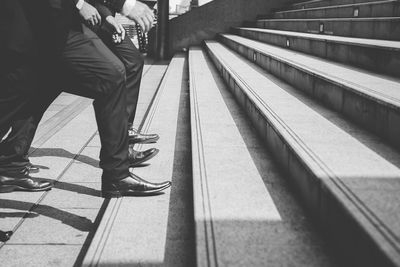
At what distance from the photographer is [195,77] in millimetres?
5641

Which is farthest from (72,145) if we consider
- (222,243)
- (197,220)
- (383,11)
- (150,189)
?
(383,11)

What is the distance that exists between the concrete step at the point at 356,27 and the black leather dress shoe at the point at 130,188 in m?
2.77

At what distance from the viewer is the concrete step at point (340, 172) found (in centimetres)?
140

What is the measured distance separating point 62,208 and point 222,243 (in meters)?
1.30

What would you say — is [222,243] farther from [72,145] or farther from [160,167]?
[72,145]

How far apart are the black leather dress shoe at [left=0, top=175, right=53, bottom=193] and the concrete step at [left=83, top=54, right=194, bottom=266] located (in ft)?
2.11

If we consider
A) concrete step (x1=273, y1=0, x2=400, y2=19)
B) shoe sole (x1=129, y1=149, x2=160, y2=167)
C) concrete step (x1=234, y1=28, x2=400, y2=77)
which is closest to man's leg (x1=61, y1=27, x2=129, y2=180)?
shoe sole (x1=129, y1=149, x2=160, y2=167)

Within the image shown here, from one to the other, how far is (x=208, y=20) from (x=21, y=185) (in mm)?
Result: 9356

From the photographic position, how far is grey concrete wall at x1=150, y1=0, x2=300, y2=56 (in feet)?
36.6

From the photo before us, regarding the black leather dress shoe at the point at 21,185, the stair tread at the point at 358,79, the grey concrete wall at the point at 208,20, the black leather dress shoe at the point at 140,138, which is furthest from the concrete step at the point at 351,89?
the grey concrete wall at the point at 208,20

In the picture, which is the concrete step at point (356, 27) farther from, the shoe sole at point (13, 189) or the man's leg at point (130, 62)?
the shoe sole at point (13, 189)

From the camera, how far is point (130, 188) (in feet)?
8.00

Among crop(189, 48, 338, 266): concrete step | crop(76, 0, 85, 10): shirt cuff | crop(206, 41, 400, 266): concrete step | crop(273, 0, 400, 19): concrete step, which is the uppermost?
crop(273, 0, 400, 19): concrete step

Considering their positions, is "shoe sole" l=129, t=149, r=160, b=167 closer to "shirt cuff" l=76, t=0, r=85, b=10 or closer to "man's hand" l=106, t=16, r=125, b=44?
"man's hand" l=106, t=16, r=125, b=44
